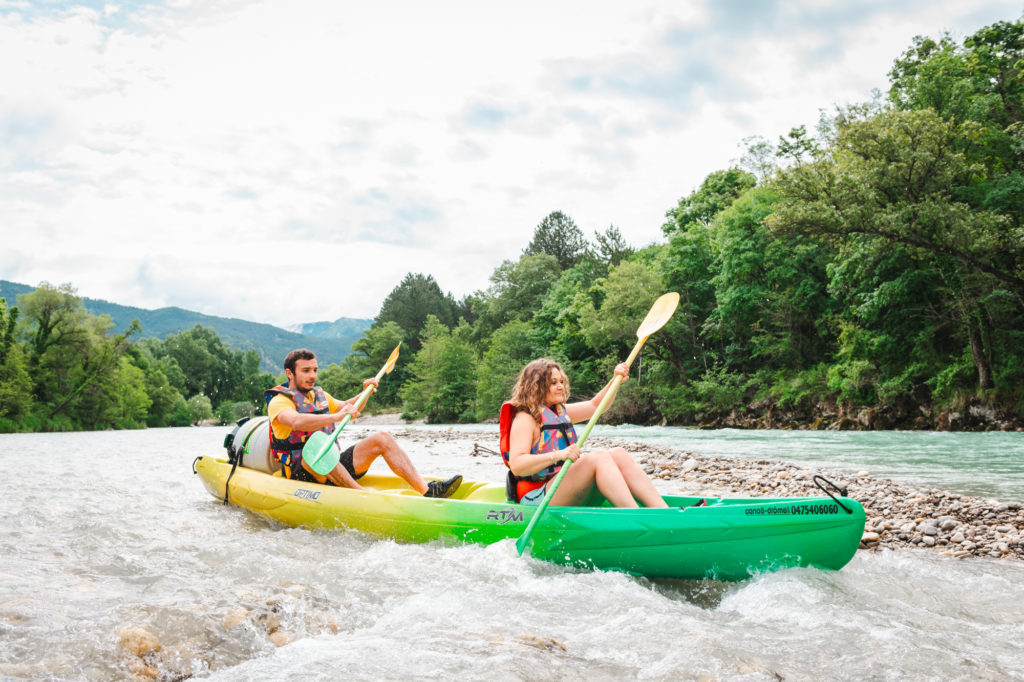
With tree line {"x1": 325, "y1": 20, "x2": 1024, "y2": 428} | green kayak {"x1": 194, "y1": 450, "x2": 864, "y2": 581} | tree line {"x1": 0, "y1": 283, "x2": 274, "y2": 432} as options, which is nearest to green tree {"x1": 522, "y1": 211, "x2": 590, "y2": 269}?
tree line {"x1": 325, "y1": 20, "x2": 1024, "y2": 428}

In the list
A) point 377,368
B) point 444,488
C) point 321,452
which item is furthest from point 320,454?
point 377,368

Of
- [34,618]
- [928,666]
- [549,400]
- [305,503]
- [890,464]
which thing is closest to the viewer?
[928,666]

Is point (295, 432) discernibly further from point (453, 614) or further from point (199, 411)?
point (199, 411)

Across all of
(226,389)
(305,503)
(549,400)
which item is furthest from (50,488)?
(226,389)

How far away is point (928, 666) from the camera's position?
252 cm

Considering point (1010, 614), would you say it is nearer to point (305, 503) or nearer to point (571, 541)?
point (571, 541)

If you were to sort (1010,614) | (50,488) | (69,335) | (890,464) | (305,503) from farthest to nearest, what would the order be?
1. (69,335)
2. (890,464)
3. (50,488)
4. (305,503)
5. (1010,614)

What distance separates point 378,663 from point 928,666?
207 centimetres

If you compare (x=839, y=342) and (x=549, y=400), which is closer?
(x=549, y=400)

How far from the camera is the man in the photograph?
5379 mm

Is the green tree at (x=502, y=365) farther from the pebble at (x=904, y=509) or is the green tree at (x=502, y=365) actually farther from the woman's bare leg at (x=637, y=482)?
the woman's bare leg at (x=637, y=482)

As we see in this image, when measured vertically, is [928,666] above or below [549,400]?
below

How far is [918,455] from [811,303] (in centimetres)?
1296

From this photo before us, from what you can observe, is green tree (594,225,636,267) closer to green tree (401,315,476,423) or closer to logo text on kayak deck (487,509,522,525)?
green tree (401,315,476,423)
